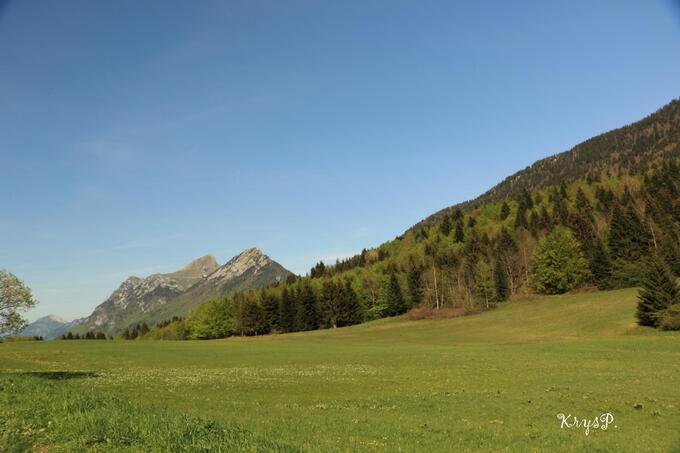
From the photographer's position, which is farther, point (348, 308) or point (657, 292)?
point (348, 308)

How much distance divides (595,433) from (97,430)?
18.0m

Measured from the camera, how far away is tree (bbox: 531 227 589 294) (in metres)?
122

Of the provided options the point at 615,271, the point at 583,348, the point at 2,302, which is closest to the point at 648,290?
the point at 583,348

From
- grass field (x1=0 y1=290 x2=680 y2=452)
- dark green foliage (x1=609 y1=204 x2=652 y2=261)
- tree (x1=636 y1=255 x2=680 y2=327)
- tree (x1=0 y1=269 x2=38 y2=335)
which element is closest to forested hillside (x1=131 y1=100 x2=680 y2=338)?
dark green foliage (x1=609 y1=204 x2=652 y2=261)

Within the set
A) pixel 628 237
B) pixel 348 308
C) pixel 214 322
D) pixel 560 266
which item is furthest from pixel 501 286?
pixel 214 322

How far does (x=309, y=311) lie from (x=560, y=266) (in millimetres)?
74403

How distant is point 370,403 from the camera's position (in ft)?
84.7

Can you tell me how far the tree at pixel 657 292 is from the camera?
214 feet

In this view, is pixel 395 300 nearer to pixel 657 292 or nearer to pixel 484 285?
pixel 484 285

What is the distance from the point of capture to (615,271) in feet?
367

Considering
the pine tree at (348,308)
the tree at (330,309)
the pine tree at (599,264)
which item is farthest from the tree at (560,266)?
the tree at (330,309)

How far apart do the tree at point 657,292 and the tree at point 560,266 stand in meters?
57.1

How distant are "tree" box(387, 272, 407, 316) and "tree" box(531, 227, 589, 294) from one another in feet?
139

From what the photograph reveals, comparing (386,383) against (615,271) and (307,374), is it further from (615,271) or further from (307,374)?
(615,271)
